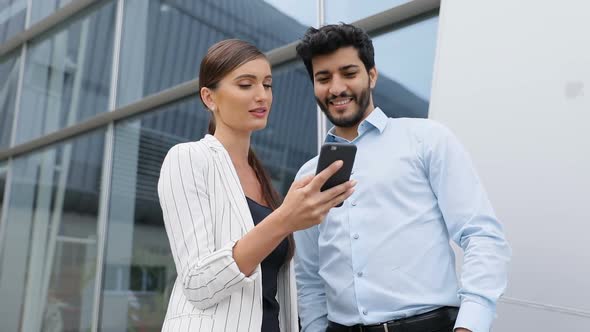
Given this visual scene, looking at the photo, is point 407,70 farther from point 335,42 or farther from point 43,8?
point 43,8

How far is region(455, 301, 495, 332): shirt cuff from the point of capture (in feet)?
4.16

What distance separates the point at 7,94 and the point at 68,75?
1786 millimetres

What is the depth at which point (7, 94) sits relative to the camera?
23.9ft

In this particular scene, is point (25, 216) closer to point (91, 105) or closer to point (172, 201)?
point (91, 105)

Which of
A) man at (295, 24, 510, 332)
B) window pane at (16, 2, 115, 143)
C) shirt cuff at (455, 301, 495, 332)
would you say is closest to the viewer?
shirt cuff at (455, 301, 495, 332)

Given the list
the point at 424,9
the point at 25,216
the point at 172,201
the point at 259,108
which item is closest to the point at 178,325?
the point at 172,201

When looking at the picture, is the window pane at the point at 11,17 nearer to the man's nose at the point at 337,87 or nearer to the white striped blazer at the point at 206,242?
the man's nose at the point at 337,87

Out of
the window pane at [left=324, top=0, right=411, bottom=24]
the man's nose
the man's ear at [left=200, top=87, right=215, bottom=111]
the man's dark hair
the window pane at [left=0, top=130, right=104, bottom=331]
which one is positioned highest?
the window pane at [left=324, top=0, right=411, bottom=24]

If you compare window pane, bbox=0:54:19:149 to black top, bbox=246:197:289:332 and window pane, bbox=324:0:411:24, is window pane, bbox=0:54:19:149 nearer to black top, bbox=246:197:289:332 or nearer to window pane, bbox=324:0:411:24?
window pane, bbox=324:0:411:24

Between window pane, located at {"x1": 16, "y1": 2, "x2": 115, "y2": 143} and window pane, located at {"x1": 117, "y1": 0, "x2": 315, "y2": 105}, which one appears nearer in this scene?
window pane, located at {"x1": 117, "y1": 0, "x2": 315, "y2": 105}

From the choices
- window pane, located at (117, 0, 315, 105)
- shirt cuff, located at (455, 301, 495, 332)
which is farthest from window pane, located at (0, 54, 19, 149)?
shirt cuff, located at (455, 301, 495, 332)

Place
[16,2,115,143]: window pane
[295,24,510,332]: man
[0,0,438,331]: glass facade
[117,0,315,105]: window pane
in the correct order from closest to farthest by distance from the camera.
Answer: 1. [295,24,510,332]: man
2. [0,0,438,331]: glass facade
3. [117,0,315,105]: window pane
4. [16,2,115,143]: window pane

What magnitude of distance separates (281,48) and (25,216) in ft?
14.8

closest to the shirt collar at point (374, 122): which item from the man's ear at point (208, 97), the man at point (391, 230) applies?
the man at point (391, 230)
